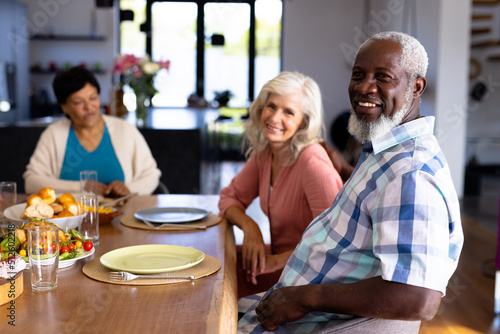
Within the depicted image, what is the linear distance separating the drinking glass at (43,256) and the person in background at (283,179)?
2.59 feet

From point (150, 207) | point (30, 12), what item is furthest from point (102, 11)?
point (150, 207)

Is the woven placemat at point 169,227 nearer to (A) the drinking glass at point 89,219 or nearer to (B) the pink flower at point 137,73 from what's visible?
(A) the drinking glass at point 89,219

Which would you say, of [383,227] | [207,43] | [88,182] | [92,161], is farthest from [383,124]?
[207,43]

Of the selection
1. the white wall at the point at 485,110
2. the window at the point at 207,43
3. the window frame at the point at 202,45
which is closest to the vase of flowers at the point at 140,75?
the window at the point at 207,43

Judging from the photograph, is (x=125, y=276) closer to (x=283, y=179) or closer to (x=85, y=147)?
(x=283, y=179)

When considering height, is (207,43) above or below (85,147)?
above

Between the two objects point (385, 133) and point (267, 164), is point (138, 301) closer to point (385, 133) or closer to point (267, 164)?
point (385, 133)

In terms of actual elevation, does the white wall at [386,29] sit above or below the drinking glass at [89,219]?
above

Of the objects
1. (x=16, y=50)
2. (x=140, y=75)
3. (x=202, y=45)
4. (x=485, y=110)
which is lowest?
(x=485, y=110)

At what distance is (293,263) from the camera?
1431 mm

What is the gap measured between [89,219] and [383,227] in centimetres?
85

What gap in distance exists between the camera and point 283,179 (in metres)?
1.98

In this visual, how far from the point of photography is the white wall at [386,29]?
19.9 ft

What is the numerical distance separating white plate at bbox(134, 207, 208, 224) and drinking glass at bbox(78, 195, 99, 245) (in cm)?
28
